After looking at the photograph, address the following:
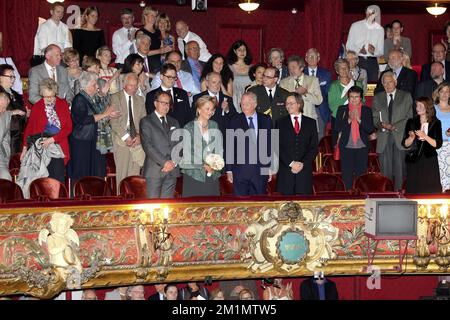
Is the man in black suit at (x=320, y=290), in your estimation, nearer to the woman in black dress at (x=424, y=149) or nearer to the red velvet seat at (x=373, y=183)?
→ the red velvet seat at (x=373, y=183)

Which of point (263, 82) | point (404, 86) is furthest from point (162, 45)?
point (404, 86)

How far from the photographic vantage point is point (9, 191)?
11188 mm

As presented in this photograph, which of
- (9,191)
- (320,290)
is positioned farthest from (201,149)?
(320,290)

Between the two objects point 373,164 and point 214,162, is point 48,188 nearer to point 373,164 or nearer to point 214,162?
point 214,162

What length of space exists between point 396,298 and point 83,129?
396cm

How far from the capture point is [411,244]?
466 inches

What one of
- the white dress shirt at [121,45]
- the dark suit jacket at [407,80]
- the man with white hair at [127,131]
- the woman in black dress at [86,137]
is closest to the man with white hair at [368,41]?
the dark suit jacket at [407,80]

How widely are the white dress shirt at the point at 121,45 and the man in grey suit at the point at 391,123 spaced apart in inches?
124

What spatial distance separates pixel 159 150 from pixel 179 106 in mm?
1052

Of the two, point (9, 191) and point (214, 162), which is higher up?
point (214, 162)

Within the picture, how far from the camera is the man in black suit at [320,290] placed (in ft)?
40.3

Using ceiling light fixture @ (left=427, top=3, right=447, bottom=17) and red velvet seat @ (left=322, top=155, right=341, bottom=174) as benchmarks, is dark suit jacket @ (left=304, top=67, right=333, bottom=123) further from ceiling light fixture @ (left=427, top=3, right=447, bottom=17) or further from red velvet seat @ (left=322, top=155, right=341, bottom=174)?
ceiling light fixture @ (left=427, top=3, right=447, bottom=17)

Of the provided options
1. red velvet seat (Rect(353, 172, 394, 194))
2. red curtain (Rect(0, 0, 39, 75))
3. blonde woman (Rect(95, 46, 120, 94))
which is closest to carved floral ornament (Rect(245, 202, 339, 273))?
red velvet seat (Rect(353, 172, 394, 194))

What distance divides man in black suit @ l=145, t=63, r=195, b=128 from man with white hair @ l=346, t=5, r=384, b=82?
11.6ft
